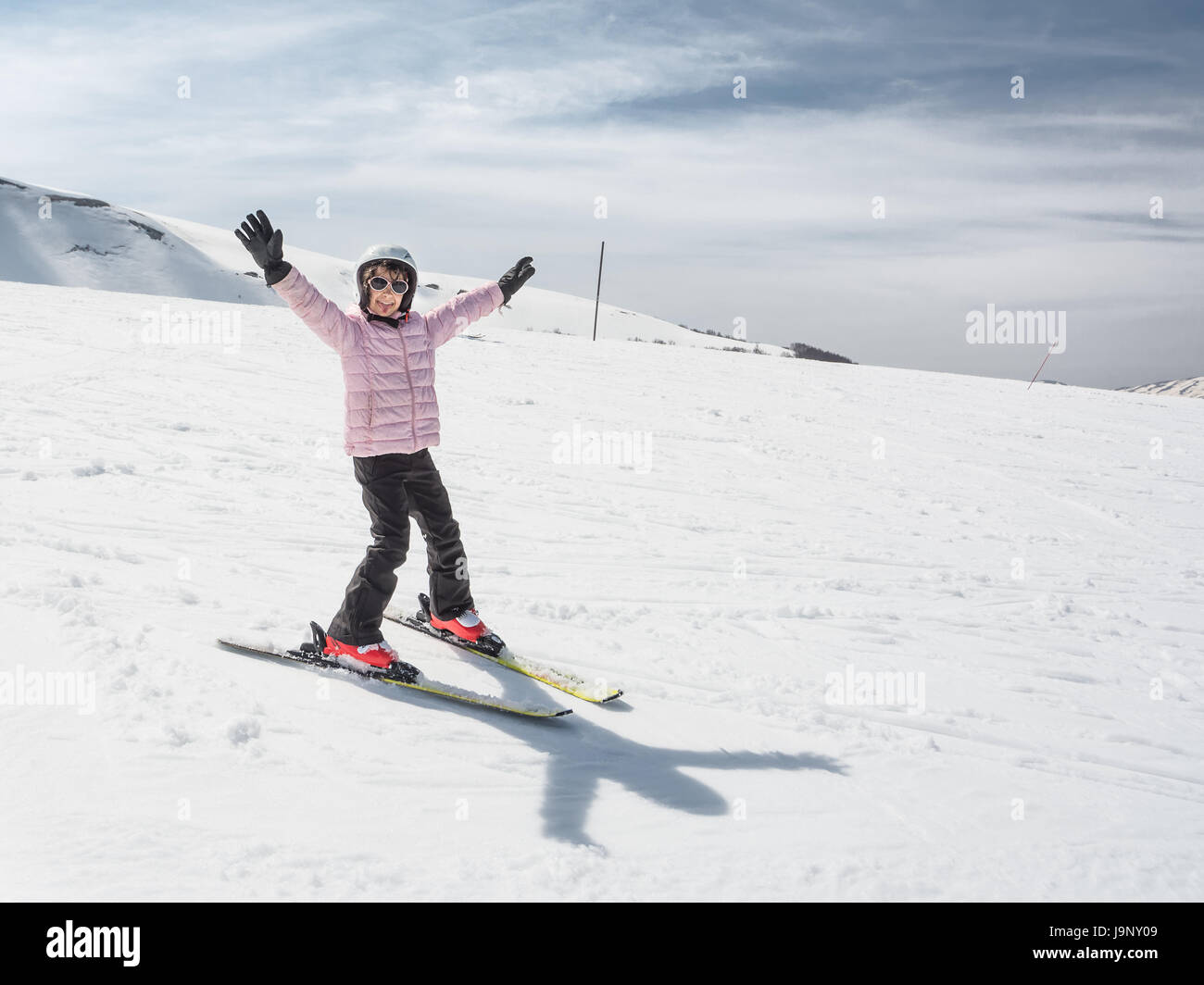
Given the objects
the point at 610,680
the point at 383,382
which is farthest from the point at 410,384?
the point at 610,680

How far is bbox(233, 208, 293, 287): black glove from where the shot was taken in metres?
3.24

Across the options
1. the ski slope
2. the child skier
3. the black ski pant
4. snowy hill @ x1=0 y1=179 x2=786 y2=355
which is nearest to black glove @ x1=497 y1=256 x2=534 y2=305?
the child skier

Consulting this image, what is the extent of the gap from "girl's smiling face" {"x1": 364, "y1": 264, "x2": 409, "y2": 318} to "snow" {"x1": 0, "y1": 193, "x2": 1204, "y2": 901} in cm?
169

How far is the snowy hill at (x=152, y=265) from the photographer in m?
58.1

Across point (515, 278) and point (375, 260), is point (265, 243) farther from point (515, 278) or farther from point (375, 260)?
point (515, 278)

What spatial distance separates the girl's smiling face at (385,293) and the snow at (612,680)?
1688 mm

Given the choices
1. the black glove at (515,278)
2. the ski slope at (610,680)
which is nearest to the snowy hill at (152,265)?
the ski slope at (610,680)

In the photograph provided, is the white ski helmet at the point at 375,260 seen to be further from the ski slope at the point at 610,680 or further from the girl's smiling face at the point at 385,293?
the ski slope at the point at 610,680

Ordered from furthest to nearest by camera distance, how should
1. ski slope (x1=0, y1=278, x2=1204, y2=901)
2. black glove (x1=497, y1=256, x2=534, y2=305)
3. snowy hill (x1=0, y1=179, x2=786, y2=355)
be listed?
snowy hill (x1=0, y1=179, x2=786, y2=355), black glove (x1=497, y1=256, x2=534, y2=305), ski slope (x1=0, y1=278, x2=1204, y2=901)

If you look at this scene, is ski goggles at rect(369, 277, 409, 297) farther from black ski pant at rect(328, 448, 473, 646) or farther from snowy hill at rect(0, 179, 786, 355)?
snowy hill at rect(0, 179, 786, 355)

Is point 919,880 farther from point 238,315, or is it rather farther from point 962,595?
point 238,315

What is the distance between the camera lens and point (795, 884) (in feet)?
7.97

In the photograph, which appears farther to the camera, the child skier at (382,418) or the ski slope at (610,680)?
the child skier at (382,418)
